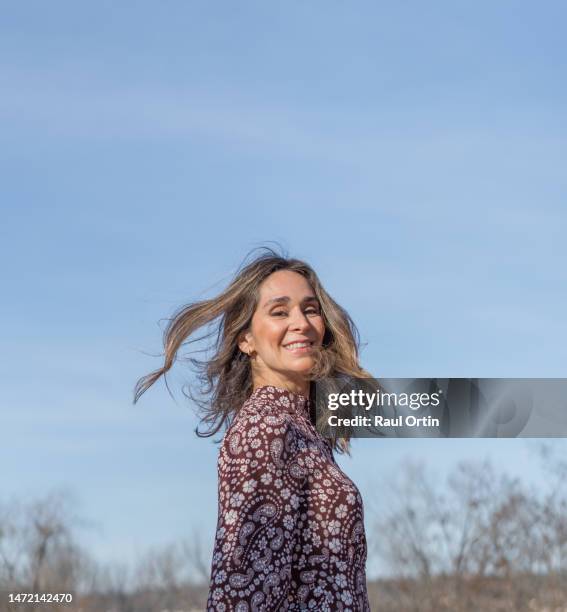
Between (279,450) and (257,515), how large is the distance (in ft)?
→ 0.63

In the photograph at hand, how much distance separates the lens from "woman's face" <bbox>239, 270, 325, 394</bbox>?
3277 millimetres

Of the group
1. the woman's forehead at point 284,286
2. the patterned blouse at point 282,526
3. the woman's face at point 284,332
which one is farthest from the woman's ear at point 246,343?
the patterned blouse at point 282,526

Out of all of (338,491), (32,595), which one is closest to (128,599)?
(32,595)

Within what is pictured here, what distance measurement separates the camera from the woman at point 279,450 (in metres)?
2.77

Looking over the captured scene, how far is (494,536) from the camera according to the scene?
68.7 ft

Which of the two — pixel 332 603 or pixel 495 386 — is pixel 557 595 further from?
pixel 332 603

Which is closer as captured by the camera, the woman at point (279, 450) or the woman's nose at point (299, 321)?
the woman at point (279, 450)

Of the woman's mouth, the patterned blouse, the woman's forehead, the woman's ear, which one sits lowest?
the patterned blouse

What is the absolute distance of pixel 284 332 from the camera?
10.8ft

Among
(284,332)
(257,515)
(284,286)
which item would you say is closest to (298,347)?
(284,332)

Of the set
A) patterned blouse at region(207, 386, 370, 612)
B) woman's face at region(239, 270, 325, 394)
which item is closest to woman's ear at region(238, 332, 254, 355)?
woman's face at region(239, 270, 325, 394)

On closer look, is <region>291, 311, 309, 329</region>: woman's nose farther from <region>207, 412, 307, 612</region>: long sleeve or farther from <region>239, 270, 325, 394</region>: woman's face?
<region>207, 412, 307, 612</region>: long sleeve

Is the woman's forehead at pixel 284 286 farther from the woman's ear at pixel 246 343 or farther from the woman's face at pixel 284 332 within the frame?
the woman's ear at pixel 246 343

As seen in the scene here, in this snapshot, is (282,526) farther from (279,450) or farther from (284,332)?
(284,332)
